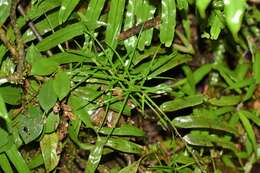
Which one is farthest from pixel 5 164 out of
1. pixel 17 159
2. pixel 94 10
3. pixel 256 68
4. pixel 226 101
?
pixel 256 68

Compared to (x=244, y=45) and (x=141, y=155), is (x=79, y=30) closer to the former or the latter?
(x=141, y=155)

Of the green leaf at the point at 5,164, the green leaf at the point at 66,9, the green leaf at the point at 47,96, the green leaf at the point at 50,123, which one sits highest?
the green leaf at the point at 66,9

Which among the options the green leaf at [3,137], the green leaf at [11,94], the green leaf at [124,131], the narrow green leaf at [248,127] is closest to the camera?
the green leaf at [3,137]

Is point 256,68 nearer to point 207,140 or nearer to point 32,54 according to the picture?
point 207,140

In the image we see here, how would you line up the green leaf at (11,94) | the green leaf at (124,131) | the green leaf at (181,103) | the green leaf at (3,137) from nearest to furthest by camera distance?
the green leaf at (3,137), the green leaf at (11,94), the green leaf at (124,131), the green leaf at (181,103)

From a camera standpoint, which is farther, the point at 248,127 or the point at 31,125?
the point at 248,127

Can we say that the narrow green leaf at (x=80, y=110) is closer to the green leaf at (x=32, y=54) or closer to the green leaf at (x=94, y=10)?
the green leaf at (x=32, y=54)

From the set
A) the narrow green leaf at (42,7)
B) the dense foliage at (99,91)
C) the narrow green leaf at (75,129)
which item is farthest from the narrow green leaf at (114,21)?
the narrow green leaf at (75,129)
